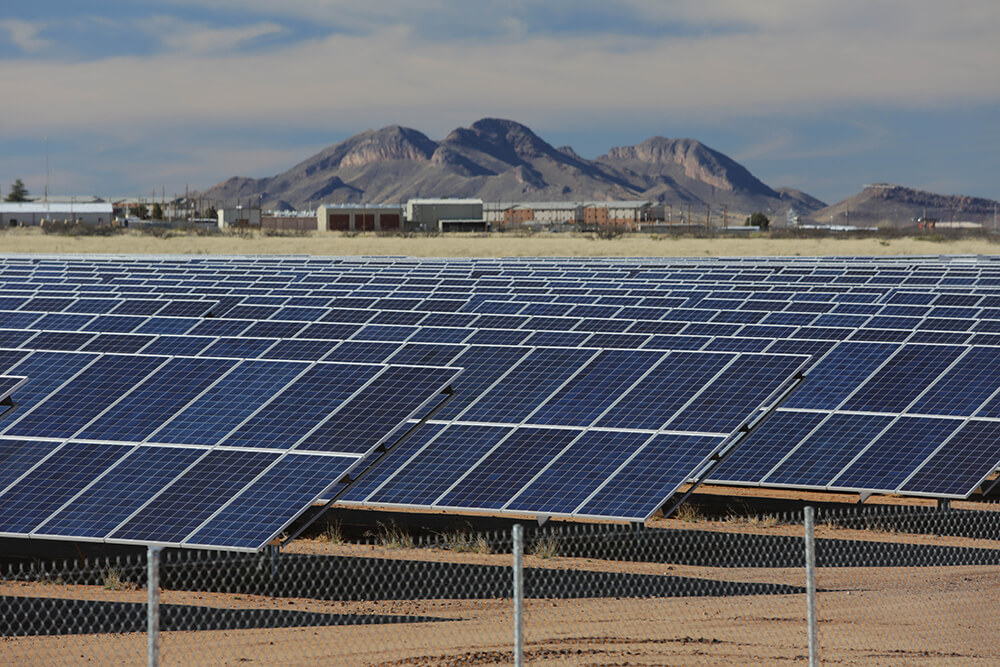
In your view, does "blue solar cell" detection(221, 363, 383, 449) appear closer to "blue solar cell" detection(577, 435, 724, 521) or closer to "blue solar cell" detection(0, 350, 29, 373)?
"blue solar cell" detection(577, 435, 724, 521)

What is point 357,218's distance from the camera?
156 metres

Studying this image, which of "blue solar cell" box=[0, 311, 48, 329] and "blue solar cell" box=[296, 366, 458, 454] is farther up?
"blue solar cell" box=[0, 311, 48, 329]

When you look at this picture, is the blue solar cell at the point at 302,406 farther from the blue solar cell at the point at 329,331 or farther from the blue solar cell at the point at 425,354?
the blue solar cell at the point at 329,331

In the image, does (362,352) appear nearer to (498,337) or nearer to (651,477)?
(498,337)

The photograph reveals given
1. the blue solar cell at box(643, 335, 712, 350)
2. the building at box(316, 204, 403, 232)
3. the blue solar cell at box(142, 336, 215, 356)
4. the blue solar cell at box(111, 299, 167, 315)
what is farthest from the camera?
the building at box(316, 204, 403, 232)

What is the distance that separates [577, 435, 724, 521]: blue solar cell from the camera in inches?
557

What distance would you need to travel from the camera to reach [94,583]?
14555mm

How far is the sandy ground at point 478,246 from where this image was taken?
93250mm

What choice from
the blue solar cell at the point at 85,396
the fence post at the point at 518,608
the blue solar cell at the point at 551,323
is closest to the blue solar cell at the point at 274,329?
the blue solar cell at the point at 551,323

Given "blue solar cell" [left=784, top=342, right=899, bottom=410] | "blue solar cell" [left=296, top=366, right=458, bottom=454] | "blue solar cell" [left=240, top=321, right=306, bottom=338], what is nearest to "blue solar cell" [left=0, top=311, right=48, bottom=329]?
"blue solar cell" [left=240, top=321, right=306, bottom=338]

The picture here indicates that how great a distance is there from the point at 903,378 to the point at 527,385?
5.93 meters

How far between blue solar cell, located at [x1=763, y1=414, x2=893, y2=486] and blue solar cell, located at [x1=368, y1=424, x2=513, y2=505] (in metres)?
4.11

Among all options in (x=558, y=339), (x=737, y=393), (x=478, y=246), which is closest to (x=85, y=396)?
(x=558, y=339)

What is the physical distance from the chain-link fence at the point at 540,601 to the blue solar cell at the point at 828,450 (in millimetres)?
919
